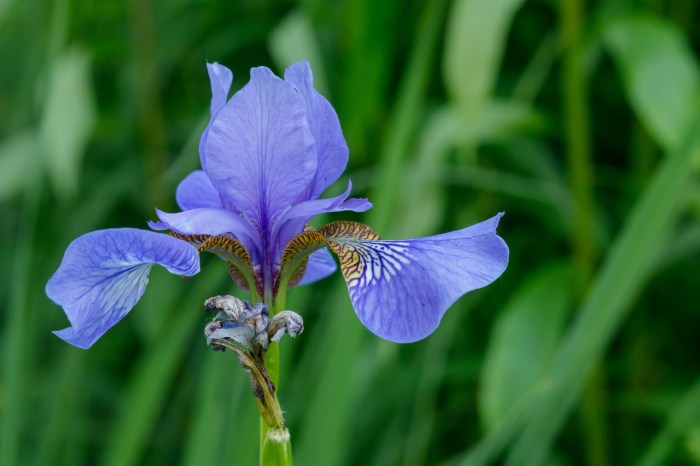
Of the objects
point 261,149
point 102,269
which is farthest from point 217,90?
point 102,269

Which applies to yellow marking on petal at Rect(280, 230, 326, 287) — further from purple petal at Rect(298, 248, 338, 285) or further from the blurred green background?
the blurred green background

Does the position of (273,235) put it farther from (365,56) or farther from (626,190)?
(626,190)

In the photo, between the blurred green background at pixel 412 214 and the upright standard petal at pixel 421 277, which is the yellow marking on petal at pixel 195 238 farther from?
the blurred green background at pixel 412 214

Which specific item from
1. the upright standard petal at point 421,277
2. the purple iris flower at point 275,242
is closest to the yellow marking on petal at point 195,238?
the purple iris flower at point 275,242

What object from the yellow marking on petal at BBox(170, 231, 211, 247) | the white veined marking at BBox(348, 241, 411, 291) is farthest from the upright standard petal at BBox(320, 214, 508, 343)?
the yellow marking on petal at BBox(170, 231, 211, 247)

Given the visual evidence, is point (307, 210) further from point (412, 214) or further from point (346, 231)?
point (412, 214)

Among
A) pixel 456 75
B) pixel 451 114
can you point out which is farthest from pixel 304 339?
pixel 456 75
